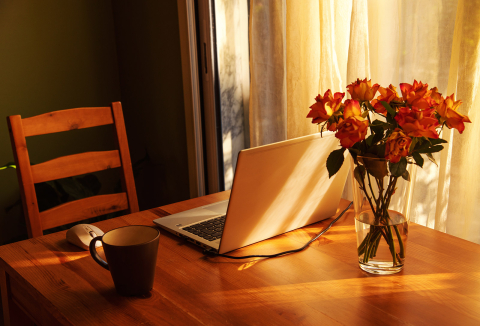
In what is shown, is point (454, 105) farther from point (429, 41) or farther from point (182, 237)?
point (182, 237)

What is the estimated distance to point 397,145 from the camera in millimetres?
731

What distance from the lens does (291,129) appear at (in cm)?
154

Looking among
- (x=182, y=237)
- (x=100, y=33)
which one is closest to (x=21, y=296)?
(x=182, y=237)

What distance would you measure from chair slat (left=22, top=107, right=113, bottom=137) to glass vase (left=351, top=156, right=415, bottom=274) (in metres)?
0.92

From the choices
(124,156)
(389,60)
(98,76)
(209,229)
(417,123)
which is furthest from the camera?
(98,76)

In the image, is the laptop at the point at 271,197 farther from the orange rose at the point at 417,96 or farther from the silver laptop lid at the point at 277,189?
the orange rose at the point at 417,96

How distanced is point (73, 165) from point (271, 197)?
76cm

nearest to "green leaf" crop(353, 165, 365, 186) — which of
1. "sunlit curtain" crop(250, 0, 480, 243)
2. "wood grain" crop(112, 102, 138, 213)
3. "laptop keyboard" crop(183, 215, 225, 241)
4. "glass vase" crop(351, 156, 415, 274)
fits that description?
"glass vase" crop(351, 156, 415, 274)

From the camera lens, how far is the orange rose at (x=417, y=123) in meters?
0.72

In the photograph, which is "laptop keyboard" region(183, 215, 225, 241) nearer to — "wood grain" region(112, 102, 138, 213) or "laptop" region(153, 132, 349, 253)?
"laptop" region(153, 132, 349, 253)

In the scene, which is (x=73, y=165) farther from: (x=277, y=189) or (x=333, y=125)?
(x=333, y=125)

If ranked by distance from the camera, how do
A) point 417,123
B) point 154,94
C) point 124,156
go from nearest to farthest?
point 417,123 → point 124,156 → point 154,94

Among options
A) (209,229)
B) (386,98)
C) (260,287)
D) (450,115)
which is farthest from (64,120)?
(450,115)

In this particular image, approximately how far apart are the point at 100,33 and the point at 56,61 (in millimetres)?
296
